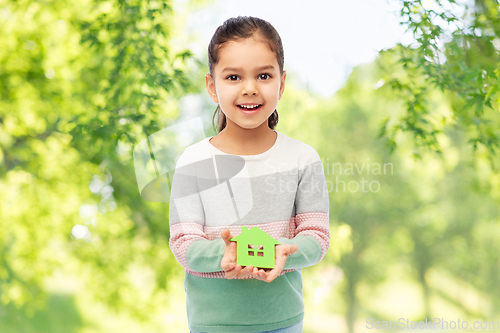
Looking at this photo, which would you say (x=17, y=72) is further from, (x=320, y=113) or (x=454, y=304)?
(x=454, y=304)

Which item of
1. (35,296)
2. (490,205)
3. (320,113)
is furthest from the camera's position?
(490,205)

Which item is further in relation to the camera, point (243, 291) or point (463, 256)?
point (463, 256)

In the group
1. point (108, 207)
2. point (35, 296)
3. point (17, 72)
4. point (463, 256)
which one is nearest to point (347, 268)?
point (463, 256)

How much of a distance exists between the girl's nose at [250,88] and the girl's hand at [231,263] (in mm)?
285

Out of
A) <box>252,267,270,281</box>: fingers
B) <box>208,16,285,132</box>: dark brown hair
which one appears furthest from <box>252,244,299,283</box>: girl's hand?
<box>208,16,285,132</box>: dark brown hair

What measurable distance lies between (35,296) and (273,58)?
3727mm

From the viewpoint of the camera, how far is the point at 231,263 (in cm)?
71

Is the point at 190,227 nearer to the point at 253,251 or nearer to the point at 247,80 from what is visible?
the point at 253,251

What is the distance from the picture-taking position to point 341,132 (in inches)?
177

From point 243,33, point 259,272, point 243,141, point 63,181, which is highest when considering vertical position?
point 243,33

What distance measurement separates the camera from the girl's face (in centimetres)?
79

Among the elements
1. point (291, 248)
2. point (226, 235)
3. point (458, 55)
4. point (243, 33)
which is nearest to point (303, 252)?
point (291, 248)

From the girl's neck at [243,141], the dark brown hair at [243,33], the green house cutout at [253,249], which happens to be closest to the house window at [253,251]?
the green house cutout at [253,249]

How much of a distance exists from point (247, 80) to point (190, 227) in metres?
0.32
